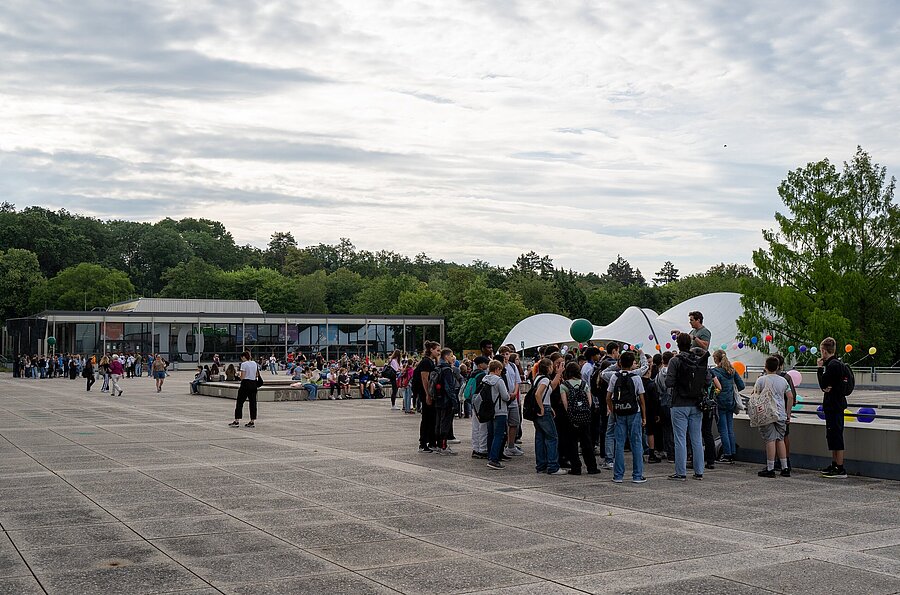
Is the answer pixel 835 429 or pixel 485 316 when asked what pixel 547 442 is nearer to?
pixel 835 429

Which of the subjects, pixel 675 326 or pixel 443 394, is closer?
pixel 443 394

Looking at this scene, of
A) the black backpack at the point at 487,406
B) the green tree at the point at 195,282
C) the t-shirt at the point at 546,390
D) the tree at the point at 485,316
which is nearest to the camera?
the t-shirt at the point at 546,390

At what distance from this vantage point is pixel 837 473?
474 inches

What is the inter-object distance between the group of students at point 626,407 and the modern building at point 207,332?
193 feet

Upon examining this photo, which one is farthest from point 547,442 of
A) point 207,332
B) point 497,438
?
point 207,332

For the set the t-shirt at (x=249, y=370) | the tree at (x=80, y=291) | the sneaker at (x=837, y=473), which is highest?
the tree at (x=80, y=291)

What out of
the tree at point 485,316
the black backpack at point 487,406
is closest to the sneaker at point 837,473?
the black backpack at point 487,406

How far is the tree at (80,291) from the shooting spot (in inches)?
3821

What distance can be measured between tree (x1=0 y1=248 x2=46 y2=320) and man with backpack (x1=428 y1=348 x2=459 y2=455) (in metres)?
94.0

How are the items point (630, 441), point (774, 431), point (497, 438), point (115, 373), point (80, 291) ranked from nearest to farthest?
point (630, 441)
point (774, 431)
point (497, 438)
point (115, 373)
point (80, 291)

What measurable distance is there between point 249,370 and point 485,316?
240ft

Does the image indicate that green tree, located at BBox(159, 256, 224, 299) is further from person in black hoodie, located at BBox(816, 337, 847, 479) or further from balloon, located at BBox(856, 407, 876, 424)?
person in black hoodie, located at BBox(816, 337, 847, 479)

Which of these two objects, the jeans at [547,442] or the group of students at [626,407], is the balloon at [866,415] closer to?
the group of students at [626,407]

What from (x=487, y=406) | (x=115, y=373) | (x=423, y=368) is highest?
(x=423, y=368)
